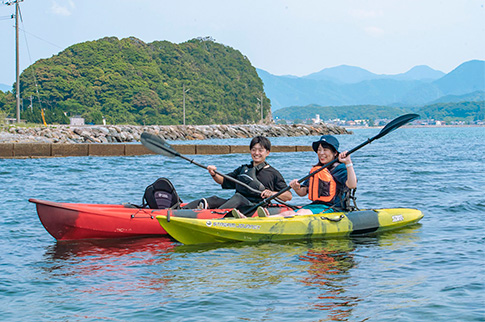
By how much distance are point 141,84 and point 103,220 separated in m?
77.5

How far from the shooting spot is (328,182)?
735 cm

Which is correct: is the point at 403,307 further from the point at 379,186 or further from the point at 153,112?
the point at 153,112

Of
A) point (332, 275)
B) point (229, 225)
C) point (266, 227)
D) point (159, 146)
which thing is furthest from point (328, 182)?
point (159, 146)

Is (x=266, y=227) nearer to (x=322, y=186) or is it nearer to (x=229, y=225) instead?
(x=229, y=225)

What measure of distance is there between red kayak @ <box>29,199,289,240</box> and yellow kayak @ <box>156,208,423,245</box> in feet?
1.13

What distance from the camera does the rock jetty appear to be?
30422 millimetres

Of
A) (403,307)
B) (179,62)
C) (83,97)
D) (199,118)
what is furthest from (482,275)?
(179,62)

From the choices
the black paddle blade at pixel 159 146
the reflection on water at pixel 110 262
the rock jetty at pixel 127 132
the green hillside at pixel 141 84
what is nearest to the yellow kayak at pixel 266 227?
the reflection on water at pixel 110 262

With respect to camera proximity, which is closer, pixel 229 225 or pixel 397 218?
pixel 229 225

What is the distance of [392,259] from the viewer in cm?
656

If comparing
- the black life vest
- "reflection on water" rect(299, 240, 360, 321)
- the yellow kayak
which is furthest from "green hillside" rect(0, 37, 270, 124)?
"reflection on water" rect(299, 240, 360, 321)

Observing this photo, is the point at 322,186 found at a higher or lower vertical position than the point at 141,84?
lower

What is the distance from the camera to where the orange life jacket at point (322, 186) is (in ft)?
Result: 23.9

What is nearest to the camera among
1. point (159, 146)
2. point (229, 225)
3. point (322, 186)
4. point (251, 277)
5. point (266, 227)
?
point (251, 277)
